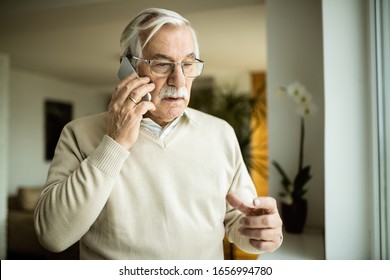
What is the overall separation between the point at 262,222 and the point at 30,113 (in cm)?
364

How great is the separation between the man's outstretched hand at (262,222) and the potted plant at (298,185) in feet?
1.92

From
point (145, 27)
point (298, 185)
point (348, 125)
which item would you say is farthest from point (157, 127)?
point (298, 185)

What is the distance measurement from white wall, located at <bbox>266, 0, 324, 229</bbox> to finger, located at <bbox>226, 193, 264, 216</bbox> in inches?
28.0

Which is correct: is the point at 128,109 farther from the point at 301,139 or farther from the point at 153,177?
the point at 301,139

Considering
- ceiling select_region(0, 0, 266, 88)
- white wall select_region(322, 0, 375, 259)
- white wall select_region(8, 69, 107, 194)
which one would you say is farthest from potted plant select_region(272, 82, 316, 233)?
white wall select_region(8, 69, 107, 194)

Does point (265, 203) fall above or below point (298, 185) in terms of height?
above

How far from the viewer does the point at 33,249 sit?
111 inches

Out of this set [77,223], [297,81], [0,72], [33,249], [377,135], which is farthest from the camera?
[33,249]

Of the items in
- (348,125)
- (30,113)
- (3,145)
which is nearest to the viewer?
(348,125)

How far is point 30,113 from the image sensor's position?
11.8ft

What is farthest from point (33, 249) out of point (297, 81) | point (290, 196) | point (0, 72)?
point (297, 81)

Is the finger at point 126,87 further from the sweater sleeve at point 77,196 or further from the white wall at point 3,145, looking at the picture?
the white wall at point 3,145
